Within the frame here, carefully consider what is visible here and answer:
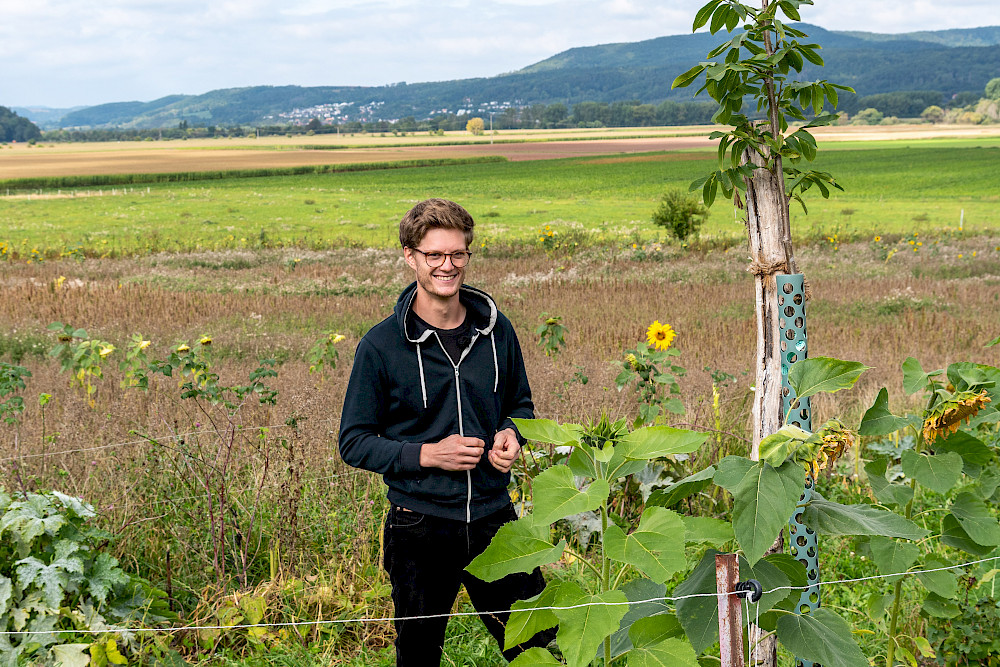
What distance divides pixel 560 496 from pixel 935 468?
0.95 m

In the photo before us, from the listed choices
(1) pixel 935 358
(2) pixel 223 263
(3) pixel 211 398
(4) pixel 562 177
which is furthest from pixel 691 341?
(4) pixel 562 177

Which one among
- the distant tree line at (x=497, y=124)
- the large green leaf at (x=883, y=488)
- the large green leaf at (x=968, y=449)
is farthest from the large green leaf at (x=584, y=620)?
the distant tree line at (x=497, y=124)

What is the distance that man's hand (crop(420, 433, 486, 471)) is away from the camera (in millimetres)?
2203

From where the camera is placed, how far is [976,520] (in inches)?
72.6

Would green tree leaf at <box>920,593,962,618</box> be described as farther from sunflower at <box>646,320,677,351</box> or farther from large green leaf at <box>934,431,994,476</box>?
sunflower at <box>646,320,677,351</box>

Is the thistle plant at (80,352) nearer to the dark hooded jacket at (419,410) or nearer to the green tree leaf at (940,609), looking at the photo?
the dark hooded jacket at (419,410)

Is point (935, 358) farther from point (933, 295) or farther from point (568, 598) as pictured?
point (568, 598)

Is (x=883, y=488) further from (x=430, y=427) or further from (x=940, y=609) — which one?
(x=430, y=427)

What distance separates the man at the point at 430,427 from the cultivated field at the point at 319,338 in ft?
2.32

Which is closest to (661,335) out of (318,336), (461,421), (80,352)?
(461,421)

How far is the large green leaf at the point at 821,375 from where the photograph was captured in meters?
1.45

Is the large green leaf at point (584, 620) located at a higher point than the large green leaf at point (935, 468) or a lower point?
lower

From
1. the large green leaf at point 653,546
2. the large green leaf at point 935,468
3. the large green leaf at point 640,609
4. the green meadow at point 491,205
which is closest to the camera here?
the large green leaf at point 653,546

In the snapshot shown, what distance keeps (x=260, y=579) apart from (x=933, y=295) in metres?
10.7
